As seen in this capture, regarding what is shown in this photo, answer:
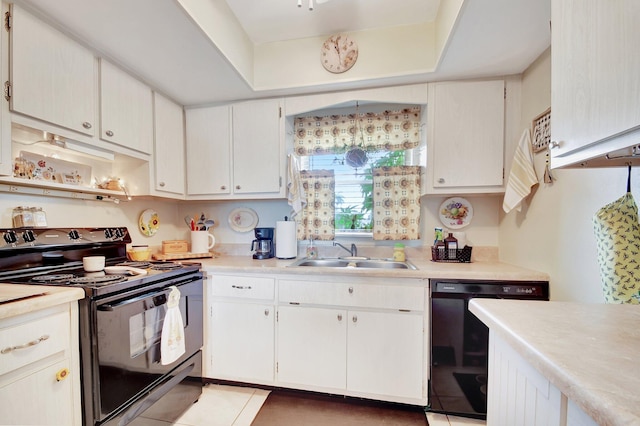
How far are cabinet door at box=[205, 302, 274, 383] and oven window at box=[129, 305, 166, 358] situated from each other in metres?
0.40

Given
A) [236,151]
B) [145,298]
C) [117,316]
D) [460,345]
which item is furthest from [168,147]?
[460,345]

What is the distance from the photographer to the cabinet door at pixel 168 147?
1.92 meters

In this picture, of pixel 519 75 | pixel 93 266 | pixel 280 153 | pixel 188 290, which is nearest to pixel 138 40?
pixel 280 153

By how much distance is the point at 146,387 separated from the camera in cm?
130

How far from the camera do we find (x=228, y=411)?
62.5 inches

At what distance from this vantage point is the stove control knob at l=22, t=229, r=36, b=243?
130 cm

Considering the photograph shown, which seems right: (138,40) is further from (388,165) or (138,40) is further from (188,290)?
(388,165)

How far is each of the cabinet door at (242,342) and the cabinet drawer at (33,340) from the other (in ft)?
2.75

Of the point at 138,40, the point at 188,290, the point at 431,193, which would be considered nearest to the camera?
the point at 138,40

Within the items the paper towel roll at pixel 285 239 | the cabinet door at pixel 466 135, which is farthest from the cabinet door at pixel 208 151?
the cabinet door at pixel 466 135

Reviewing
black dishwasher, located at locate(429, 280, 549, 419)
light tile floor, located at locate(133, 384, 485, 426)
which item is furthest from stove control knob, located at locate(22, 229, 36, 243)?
black dishwasher, located at locate(429, 280, 549, 419)

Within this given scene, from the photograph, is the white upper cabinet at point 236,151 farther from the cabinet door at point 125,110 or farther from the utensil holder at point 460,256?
the utensil holder at point 460,256

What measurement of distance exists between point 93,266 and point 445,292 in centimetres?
Answer: 206

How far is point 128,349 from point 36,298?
0.46 meters
